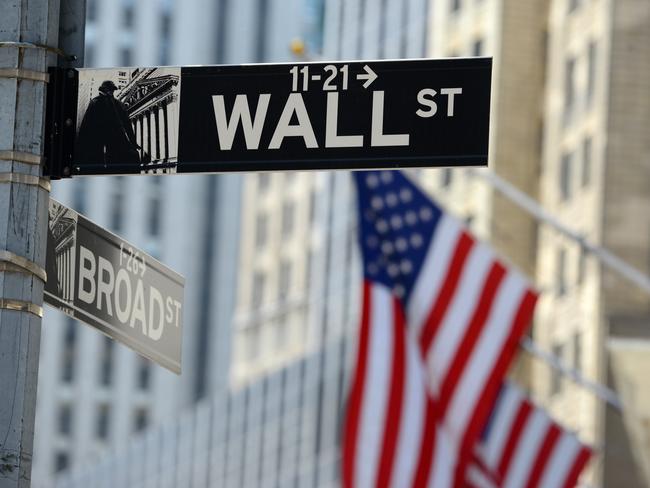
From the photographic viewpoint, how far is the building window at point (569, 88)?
54125 mm

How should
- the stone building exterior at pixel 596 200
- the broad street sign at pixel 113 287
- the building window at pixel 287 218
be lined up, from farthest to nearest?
the building window at pixel 287 218 < the stone building exterior at pixel 596 200 < the broad street sign at pixel 113 287

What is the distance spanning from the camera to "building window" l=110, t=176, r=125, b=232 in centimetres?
12731

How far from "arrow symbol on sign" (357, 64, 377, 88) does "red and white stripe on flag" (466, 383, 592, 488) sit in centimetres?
1887

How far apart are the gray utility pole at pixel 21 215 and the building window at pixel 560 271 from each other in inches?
1828

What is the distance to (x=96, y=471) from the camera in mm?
91688

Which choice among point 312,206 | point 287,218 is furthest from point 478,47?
point 287,218

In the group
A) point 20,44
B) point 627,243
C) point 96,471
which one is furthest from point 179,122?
point 96,471

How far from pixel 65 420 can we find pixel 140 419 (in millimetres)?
4714

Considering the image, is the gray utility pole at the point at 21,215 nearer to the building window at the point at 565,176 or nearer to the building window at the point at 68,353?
the building window at the point at 565,176

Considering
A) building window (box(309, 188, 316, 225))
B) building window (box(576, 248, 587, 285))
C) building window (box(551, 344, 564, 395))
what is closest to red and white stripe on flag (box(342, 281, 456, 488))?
building window (box(576, 248, 587, 285))

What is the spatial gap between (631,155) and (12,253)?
4444 cm

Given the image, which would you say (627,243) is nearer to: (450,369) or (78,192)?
(450,369)

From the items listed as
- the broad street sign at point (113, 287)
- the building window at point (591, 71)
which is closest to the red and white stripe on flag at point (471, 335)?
the broad street sign at point (113, 287)

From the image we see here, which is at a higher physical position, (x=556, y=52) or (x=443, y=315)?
(x=556, y=52)
